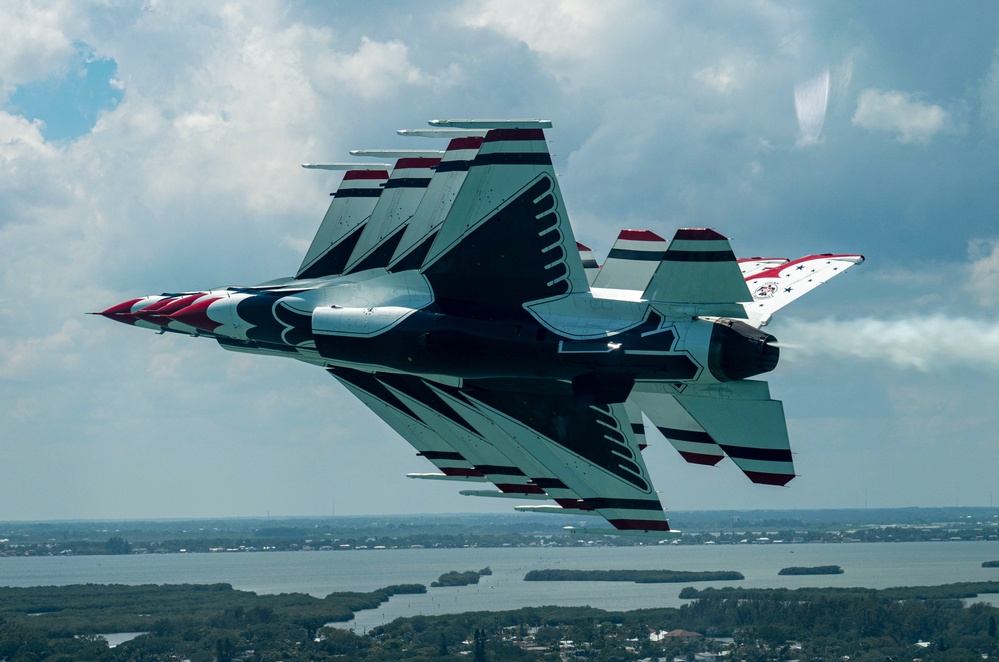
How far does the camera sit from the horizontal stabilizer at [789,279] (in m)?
27.8

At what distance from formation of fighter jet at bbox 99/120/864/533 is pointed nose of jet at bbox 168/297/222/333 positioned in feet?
0.21

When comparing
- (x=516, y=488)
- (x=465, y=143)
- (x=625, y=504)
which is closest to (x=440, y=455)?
(x=516, y=488)

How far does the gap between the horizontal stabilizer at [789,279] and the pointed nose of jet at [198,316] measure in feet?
50.3

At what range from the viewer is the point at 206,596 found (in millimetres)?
149875

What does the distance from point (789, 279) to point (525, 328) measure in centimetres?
717

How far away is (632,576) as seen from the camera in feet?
602

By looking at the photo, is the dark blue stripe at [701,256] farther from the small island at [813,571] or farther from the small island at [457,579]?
the small island at [457,579]

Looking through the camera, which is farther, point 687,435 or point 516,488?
point 516,488

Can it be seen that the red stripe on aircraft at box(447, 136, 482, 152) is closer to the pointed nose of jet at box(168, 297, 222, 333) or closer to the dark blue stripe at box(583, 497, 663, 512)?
the pointed nose of jet at box(168, 297, 222, 333)

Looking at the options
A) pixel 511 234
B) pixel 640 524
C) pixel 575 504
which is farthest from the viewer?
pixel 575 504

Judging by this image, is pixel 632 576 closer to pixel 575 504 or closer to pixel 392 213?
pixel 392 213

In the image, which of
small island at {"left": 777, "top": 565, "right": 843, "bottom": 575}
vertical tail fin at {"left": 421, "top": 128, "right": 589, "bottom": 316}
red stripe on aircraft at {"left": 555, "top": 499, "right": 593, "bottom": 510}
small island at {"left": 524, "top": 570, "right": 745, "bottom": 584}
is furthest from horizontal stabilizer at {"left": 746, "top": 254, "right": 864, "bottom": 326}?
small island at {"left": 777, "top": 565, "right": 843, "bottom": 575}

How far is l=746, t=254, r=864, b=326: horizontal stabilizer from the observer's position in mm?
27766

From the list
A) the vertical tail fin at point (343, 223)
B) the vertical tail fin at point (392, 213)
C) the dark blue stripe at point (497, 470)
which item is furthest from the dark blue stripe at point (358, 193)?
the dark blue stripe at point (497, 470)
